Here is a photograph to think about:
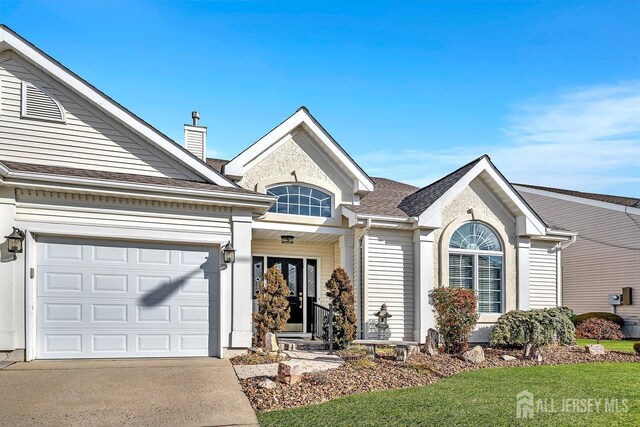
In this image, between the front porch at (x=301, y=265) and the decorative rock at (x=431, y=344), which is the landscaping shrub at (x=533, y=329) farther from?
the front porch at (x=301, y=265)

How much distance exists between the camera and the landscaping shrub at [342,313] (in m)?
10.7

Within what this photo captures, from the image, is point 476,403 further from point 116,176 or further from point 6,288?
point 6,288

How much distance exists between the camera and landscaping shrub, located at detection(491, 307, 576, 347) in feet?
39.0

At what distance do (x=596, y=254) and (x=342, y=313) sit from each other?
14765 mm

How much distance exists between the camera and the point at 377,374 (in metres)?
8.11

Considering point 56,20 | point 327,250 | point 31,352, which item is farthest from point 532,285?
point 56,20

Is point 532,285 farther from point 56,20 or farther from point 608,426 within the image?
point 56,20

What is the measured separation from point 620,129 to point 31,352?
1775cm

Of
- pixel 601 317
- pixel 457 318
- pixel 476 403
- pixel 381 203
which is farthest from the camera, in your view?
pixel 601 317

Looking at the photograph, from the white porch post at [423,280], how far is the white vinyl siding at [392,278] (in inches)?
7.6

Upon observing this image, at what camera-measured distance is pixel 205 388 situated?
7031mm

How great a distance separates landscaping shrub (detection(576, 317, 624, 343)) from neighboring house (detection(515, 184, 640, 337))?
158 cm

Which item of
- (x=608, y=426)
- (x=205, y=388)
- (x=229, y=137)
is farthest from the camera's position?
(x=229, y=137)

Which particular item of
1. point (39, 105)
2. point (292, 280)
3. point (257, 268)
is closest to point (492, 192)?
point (292, 280)
